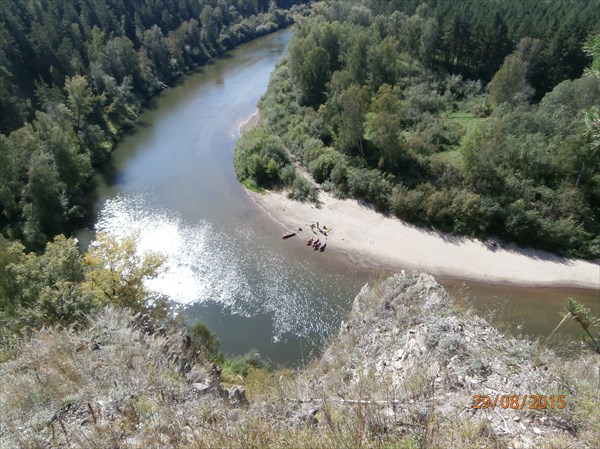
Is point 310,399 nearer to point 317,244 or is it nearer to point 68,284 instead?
point 68,284

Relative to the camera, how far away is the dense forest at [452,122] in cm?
3369

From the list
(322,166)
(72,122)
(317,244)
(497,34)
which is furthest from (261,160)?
(497,34)

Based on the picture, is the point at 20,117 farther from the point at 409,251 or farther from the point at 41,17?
the point at 409,251

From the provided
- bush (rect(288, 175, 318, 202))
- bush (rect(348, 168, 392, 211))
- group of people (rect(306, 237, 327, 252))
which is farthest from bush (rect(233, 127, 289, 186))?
group of people (rect(306, 237, 327, 252))

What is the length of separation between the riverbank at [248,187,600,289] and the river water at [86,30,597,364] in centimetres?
124

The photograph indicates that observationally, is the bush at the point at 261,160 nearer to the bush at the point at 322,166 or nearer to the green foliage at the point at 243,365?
the bush at the point at 322,166

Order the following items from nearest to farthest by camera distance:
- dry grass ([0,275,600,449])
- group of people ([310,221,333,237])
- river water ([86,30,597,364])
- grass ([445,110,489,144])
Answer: dry grass ([0,275,600,449]) → river water ([86,30,597,364]) → group of people ([310,221,333,237]) → grass ([445,110,489,144])

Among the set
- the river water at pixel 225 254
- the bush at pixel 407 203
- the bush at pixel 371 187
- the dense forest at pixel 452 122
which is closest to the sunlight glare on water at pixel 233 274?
the river water at pixel 225 254

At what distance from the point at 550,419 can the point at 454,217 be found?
93.4 feet

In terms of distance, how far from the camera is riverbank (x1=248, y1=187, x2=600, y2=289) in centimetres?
3098
